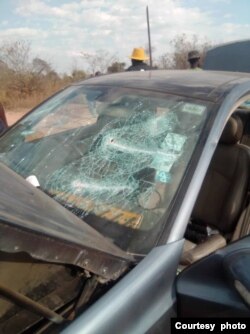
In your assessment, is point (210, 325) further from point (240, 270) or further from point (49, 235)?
point (49, 235)

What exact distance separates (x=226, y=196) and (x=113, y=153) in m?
0.81

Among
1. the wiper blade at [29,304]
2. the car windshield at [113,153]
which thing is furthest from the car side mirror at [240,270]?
the wiper blade at [29,304]

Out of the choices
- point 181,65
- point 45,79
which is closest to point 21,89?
point 45,79

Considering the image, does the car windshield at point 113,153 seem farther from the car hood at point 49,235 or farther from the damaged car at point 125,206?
the car hood at point 49,235

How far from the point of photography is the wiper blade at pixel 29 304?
124cm

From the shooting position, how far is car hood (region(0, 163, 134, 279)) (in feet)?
3.49

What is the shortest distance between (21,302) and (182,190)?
2.32 feet

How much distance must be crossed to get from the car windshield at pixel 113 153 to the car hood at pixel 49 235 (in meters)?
0.14

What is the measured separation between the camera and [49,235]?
1.12 metres

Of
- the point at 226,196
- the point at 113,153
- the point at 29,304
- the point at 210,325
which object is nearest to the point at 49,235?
the point at 29,304

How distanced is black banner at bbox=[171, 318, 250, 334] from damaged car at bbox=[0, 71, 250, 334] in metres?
0.03

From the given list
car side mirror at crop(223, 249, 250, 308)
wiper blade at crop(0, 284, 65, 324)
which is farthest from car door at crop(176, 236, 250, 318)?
wiper blade at crop(0, 284, 65, 324)

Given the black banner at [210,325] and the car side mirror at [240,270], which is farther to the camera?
the black banner at [210,325]

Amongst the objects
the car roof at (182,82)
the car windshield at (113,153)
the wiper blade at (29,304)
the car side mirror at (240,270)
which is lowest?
the wiper blade at (29,304)
